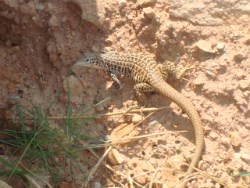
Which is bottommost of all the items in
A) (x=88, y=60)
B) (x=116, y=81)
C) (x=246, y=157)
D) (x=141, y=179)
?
(x=141, y=179)

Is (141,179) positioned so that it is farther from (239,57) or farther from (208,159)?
(239,57)

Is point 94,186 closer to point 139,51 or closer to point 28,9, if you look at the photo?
point 139,51

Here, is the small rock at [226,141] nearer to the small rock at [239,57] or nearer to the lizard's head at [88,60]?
the small rock at [239,57]

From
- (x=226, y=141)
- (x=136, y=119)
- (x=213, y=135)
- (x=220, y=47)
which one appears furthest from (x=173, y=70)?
(x=226, y=141)

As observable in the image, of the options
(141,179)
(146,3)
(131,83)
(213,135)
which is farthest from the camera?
(131,83)

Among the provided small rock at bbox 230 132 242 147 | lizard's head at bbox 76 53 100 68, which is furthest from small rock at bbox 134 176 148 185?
lizard's head at bbox 76 53 100 68

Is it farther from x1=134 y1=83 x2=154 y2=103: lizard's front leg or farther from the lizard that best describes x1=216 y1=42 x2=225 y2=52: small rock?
x1=134 y1=83 x2=154 y2=103: lizard's front leg

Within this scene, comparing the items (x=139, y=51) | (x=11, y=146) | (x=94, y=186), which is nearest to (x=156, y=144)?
(x=94, y=186)
